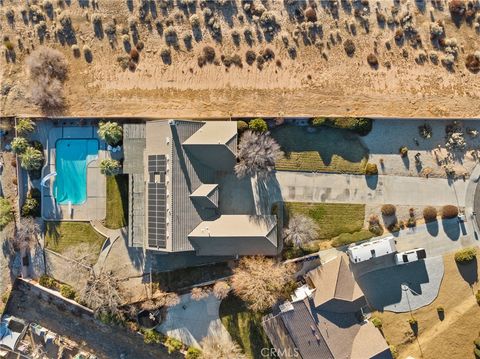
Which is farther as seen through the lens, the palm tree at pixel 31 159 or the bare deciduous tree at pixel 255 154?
the palm tree at pixel 31 159

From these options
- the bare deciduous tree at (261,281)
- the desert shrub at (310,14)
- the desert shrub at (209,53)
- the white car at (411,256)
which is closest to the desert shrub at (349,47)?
the desert shrub at (310,14)

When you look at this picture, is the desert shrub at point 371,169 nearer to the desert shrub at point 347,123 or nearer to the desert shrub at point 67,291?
the desert shrub at point 347,123

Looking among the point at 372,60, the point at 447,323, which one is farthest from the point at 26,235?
the point at 447,323

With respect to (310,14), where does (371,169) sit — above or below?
below

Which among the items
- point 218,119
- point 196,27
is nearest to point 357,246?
point 218,119

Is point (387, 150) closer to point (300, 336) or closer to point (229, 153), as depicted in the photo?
point (229, 153)

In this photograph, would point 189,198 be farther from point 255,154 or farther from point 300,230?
point 300,230

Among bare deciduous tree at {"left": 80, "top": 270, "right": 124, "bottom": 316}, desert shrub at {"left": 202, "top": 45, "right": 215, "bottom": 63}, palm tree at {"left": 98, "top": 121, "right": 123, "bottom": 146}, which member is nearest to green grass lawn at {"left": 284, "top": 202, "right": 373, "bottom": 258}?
desert shrub at {"left": 202, "top": 45, "right": 215, "bottom": 63}
